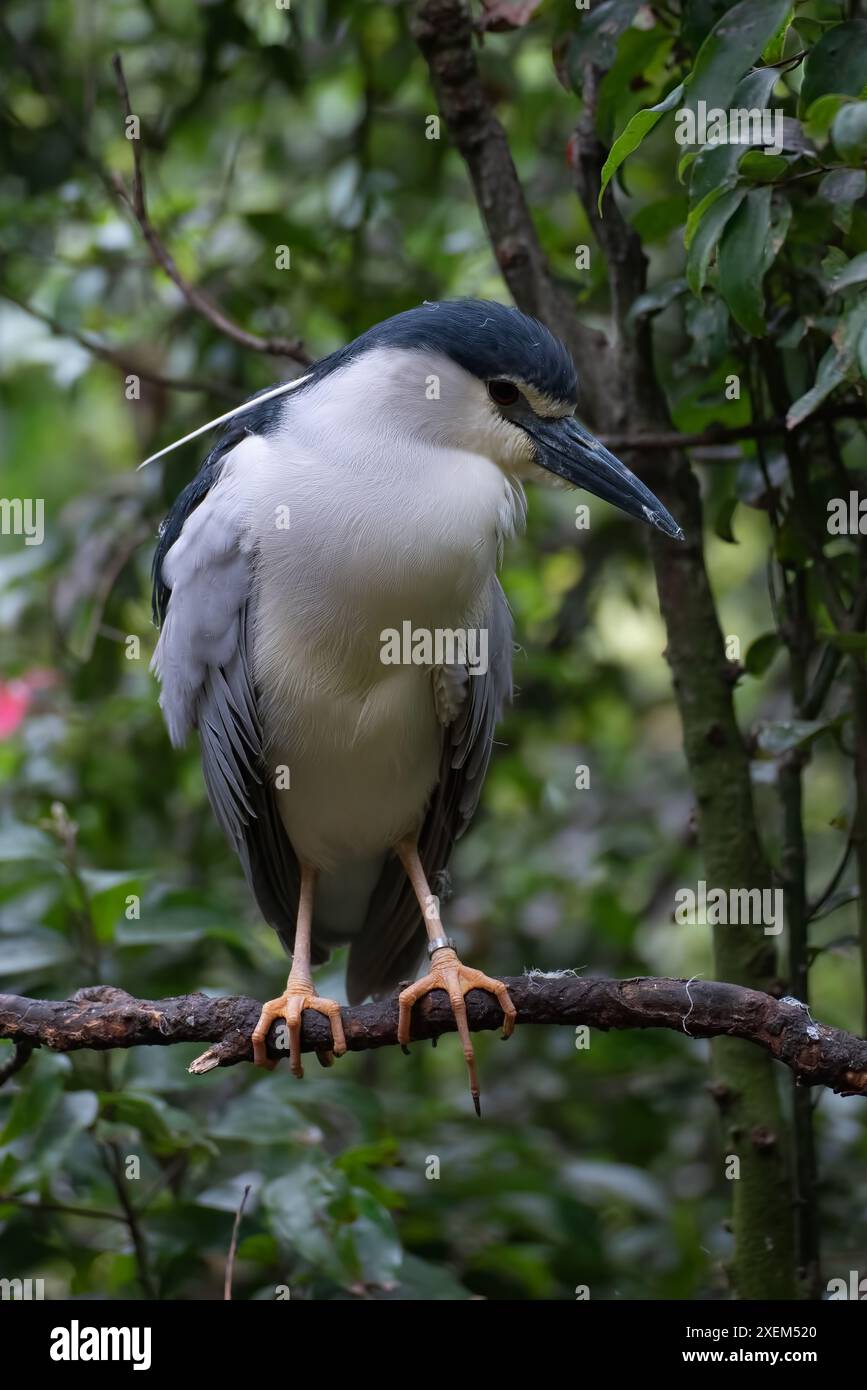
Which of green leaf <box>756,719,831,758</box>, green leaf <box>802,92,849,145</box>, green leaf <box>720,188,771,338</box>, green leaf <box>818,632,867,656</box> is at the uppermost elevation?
green leaf <box>802,92,849,145</box>

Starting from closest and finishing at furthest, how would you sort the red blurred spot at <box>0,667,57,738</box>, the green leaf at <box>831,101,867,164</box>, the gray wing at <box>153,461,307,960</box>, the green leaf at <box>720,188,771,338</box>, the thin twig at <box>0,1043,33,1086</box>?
the green leaf at <box>831,101,867,164</box> < the green leaf at <box>720,188,771,338</box> < the thin twig at <box>0,1043,33,1086</box> < the gray wing at <box>153,461,307,960</box> < the red blurred spot at <box>0,667,57,738</box>

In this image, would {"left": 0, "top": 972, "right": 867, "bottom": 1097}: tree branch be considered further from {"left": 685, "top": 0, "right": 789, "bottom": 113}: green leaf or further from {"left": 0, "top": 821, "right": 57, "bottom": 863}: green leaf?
{"left": 685, "top": 0, "right": 789, "bottom": 113}: green leaf

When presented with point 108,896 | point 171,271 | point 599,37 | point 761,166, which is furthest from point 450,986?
point 599,37

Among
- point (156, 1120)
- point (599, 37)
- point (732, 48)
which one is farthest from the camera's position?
point (156, 1120)

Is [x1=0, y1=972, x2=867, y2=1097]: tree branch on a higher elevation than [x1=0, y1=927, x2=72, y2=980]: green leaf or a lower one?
lower

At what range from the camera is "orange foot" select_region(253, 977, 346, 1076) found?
8.20 feet

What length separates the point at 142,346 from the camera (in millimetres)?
4992

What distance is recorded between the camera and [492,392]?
8.64 ft

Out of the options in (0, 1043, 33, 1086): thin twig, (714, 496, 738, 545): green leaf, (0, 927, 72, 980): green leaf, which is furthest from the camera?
(0, 927, 72, 980): green leaf

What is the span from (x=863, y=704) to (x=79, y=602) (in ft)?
6.89

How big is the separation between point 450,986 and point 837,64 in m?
1.60

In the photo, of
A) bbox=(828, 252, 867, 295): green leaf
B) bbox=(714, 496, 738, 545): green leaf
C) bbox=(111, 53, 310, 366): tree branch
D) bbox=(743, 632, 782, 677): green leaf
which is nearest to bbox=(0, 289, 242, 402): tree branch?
bbox=(111, 53, 310, 366): tree branch

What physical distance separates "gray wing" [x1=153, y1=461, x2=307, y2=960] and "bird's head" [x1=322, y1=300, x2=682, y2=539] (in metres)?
0.38

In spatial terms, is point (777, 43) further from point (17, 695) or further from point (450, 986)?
point (17, 695)
